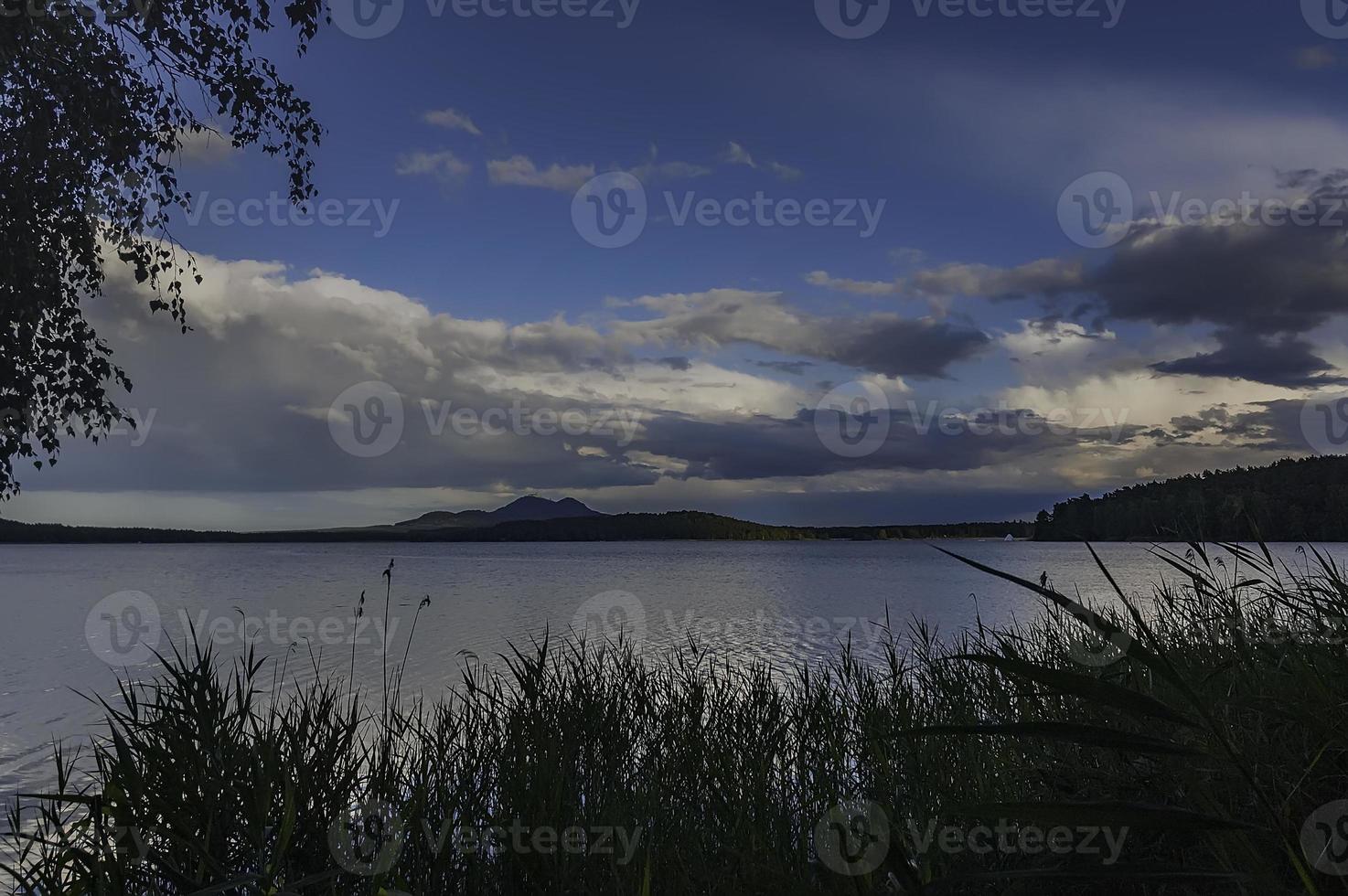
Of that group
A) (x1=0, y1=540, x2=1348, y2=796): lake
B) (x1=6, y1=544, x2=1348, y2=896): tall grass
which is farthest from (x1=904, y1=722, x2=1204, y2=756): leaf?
(x1=0, y1=540, x2=1348, y2=796): lake

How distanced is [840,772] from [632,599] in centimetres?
4006

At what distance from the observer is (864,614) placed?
3731 centimetres

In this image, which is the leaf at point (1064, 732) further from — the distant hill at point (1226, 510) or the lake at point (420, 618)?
the lake at point (420, 618)

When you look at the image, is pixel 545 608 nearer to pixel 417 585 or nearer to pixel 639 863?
pixel 417 585

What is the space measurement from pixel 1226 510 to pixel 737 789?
4047 mm

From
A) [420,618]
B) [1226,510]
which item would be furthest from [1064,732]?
[420,618]

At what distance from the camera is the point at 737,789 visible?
22.5 ft

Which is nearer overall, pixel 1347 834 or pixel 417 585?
pixel 1347 834

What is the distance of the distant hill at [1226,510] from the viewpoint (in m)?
4.97

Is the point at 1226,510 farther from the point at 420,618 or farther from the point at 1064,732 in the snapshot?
the point at 420,618

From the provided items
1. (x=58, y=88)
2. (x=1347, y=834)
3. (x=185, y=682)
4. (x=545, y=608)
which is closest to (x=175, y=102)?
(x=58, y=88)

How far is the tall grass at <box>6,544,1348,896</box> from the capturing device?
2.19m

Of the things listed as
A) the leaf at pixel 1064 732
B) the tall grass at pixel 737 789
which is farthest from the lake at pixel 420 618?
the leaf at pixel 1064 732

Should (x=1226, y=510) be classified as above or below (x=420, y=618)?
above
